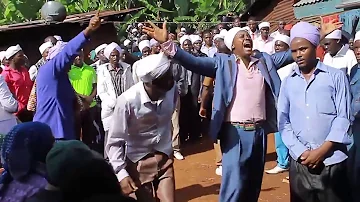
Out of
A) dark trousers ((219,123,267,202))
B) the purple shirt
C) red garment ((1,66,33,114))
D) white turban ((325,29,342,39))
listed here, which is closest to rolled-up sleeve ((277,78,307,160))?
dark trousers ((219,123,267,202))

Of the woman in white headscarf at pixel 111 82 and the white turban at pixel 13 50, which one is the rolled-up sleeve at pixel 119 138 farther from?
the white turban at pixel 13 50

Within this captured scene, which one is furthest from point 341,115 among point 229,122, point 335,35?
point 335,35

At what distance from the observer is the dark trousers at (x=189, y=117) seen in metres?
11.8

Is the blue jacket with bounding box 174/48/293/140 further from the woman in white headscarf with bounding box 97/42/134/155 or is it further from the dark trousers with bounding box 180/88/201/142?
the dark trousers with bounding box 180/88/201/142

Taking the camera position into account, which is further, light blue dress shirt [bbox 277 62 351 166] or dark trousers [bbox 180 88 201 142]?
dark trousers [bbox 180 88 201 142]

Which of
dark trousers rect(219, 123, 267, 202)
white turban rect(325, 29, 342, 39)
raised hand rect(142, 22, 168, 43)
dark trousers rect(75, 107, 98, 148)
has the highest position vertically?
raised hand rect(142, 22, 168, 43)

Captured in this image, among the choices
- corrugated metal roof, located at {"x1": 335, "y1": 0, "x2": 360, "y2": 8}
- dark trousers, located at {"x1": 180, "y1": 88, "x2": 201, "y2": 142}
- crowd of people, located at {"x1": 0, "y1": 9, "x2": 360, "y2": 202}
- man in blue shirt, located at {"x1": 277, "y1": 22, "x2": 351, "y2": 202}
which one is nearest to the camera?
crowd of people, located at {"x1": 0, "y1": 9, "x2": 360, "y2": 202}

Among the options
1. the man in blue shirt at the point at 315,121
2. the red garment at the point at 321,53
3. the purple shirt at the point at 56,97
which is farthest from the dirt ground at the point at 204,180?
the man in blue shirt at the point at 315,121

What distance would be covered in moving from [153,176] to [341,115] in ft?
5.17

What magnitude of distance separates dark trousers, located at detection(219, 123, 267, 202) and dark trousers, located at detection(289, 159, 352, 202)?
0.66m

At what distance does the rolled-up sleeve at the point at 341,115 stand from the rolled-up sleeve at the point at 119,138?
156cm

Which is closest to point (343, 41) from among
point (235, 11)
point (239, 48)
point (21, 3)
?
point (239, 48)

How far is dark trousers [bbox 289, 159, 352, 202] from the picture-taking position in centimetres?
485

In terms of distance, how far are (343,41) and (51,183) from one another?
15.2ft
